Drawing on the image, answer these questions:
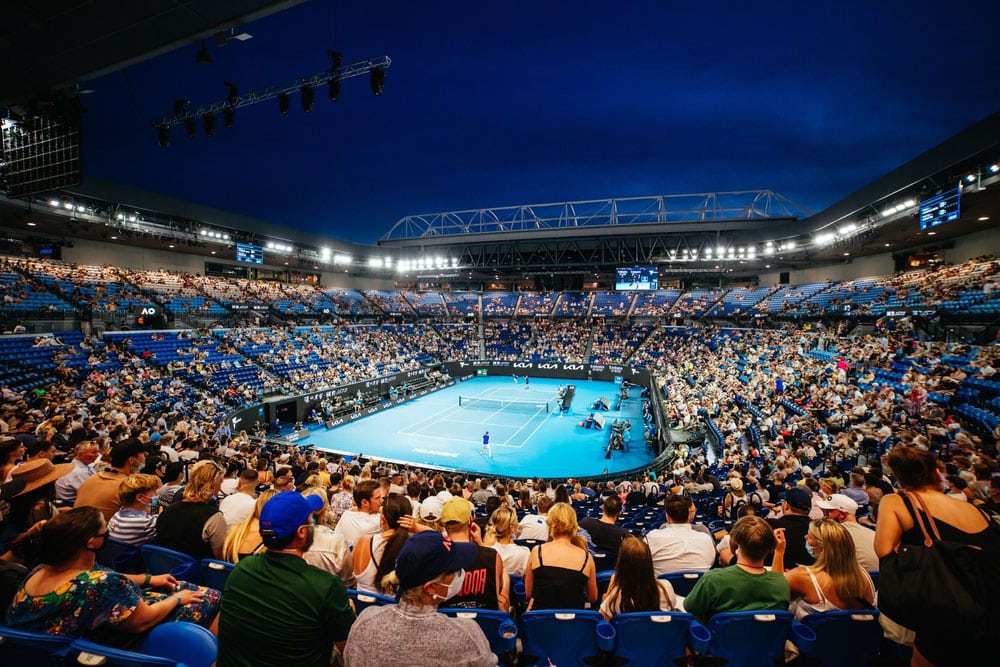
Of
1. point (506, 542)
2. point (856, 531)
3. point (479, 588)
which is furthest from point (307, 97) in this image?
→ point (856, 531)

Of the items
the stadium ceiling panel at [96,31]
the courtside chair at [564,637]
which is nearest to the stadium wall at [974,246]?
the courtside chair at [564,637]

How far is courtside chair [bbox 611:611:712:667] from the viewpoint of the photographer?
2.73 metres

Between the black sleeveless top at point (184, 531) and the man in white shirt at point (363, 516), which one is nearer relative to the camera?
the black sleeveless top at point (184, 531)

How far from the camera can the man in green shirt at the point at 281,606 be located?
191 cm

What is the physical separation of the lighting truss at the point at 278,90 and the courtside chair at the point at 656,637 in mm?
11496

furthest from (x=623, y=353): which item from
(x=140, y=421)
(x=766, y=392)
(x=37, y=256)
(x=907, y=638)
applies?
(x=37, y=256)

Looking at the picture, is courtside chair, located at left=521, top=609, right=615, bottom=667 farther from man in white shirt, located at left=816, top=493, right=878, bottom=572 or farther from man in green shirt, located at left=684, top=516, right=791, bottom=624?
man in white shirt, located at left=816, top=493, right=878, bottom=572

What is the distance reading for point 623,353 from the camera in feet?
140

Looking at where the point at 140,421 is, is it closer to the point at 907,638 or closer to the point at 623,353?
the point at 907,638

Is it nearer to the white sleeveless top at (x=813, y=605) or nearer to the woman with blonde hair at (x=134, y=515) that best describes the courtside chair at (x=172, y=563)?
the woman with blonde hair at (x=134, y=515)

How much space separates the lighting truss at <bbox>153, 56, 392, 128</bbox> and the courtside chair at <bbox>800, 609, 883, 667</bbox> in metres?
12.1

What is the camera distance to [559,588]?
3.16m

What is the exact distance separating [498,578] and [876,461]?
11298mm

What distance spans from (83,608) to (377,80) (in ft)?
36.0
